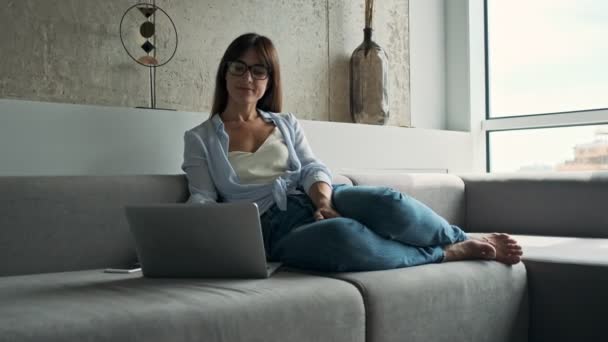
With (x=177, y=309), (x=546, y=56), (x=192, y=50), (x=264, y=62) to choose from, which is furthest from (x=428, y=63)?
(x=177, y=309)

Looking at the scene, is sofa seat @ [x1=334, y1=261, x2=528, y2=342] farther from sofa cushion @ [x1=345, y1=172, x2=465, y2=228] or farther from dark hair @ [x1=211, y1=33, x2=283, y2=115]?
dark hair @ [x1=211, y1=33, x2=283, y2=115]

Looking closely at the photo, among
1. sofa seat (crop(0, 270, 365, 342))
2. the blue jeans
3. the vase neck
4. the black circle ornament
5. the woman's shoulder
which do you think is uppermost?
the vase neck

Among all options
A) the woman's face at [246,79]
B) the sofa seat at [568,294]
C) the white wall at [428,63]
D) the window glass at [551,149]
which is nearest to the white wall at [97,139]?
the woman's face at [246,79]

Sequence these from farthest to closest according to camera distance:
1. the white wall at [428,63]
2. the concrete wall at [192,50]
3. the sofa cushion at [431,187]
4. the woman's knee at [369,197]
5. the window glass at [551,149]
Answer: the white wall at [428,63] → the window glass at [551,149] → the sofa cushion at [431,187] → the concrete wall at [192,50] → the woman's knee at [369,197]

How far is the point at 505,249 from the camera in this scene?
2.18 meters

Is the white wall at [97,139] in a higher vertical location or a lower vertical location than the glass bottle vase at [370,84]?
lower

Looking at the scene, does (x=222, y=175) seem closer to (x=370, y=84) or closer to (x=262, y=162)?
(x=262, y=162)

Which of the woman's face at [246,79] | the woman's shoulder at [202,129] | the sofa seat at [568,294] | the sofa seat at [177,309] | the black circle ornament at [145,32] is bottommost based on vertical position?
the sofa seat at [568,294]

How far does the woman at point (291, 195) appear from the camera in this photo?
1.92 m

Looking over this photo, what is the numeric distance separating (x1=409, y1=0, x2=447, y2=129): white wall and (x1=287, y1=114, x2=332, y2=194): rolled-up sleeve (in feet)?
5.93

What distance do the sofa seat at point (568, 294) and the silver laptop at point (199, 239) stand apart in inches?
39.1

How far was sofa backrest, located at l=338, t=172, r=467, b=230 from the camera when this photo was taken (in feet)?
9.45

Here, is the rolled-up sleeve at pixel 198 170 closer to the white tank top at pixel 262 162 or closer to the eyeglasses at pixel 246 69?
the white tank top at pixel 262 162

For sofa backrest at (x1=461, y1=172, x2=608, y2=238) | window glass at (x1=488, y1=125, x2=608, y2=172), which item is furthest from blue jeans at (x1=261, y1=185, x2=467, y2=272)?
window glass at (x1=488, y1=125, x2=608, y2=172)
